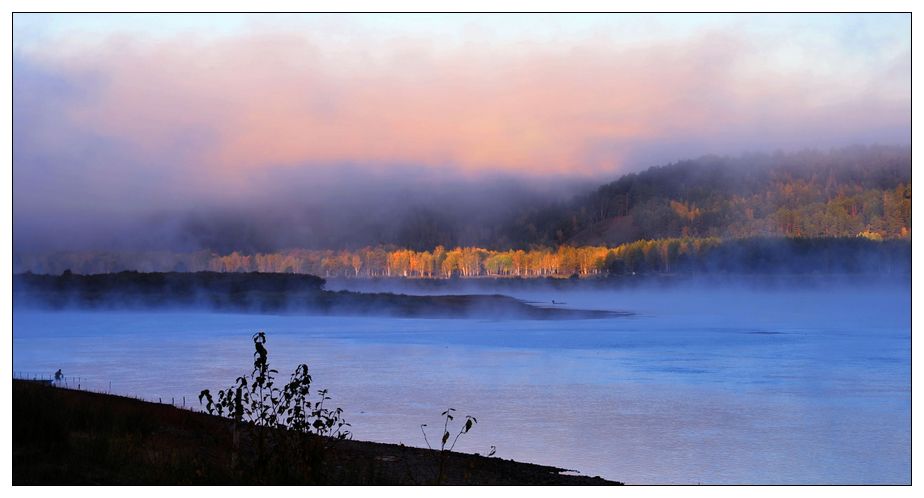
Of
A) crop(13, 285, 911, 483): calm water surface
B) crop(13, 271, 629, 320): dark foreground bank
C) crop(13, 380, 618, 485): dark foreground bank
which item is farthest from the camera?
crop(13, 271, 629, 320): dark foreground bank

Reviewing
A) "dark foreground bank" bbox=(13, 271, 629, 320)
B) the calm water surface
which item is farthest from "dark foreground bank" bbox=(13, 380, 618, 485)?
"dark foreground bank" bbox=(13, 271, 629, 320)

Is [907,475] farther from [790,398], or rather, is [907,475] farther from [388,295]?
[388,295]

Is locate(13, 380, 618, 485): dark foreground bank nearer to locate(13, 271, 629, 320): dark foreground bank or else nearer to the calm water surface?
the calm water surface

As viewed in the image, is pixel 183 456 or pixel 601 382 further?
pixel 601 382

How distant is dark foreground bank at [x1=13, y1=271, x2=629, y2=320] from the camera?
269ft

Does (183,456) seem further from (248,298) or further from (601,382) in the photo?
(248,298)

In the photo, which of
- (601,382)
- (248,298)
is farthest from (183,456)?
(248,298)

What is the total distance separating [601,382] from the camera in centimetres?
2698

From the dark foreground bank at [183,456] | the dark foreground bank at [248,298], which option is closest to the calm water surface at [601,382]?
the dark foreground bank at [183,456]

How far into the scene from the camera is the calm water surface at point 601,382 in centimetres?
1595

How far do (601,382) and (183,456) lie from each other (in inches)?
707

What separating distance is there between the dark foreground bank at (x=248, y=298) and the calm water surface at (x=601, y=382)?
2219 cm

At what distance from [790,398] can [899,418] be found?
3.56 meters

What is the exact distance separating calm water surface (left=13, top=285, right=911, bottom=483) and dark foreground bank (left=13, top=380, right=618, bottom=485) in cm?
175
